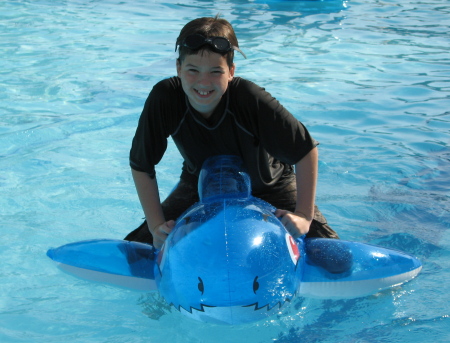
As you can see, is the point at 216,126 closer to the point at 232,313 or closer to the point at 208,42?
the point at 208,42

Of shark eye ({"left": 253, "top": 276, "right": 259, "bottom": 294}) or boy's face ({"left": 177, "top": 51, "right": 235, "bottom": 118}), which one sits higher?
boy's face ({"left": 177, "top": 51, "right": 235, "bottom": 118})

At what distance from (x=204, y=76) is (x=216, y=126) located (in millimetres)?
285

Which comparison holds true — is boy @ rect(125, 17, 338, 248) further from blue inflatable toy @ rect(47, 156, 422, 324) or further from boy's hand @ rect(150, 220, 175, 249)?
blue inflatable toy @ rect(47, 156, 422, 324)

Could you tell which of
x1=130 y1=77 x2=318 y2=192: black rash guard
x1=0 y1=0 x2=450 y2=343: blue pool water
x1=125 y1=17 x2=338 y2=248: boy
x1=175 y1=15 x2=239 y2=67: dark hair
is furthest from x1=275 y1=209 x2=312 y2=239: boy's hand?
x1=175 y1=15 x2=239 y2=67: dark hair

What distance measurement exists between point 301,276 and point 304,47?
271 inches

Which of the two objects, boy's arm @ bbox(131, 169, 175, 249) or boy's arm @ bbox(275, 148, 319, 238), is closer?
boy's arm @ bbox(275, 148, 319, 238)

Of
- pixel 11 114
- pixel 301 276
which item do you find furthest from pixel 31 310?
pixel 11 114

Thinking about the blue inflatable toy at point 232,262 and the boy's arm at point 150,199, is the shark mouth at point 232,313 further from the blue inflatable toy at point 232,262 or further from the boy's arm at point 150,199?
the boy's arm at point 150,199

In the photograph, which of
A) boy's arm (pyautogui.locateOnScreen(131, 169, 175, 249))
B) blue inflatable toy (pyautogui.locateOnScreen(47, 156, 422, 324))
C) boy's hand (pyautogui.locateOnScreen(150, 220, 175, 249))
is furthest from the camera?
boy's arm (pyautogui.locateOnScreen(131, 169, 175, 249))

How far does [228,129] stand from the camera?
10.2ft

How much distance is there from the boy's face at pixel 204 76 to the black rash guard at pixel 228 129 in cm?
11

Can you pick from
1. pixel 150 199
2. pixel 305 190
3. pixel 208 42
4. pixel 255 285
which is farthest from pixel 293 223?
pixel 208 42

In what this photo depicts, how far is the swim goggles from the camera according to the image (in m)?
2.88

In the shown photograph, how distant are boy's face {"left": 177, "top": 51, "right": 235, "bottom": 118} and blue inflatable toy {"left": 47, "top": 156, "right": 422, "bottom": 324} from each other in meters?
0.35
